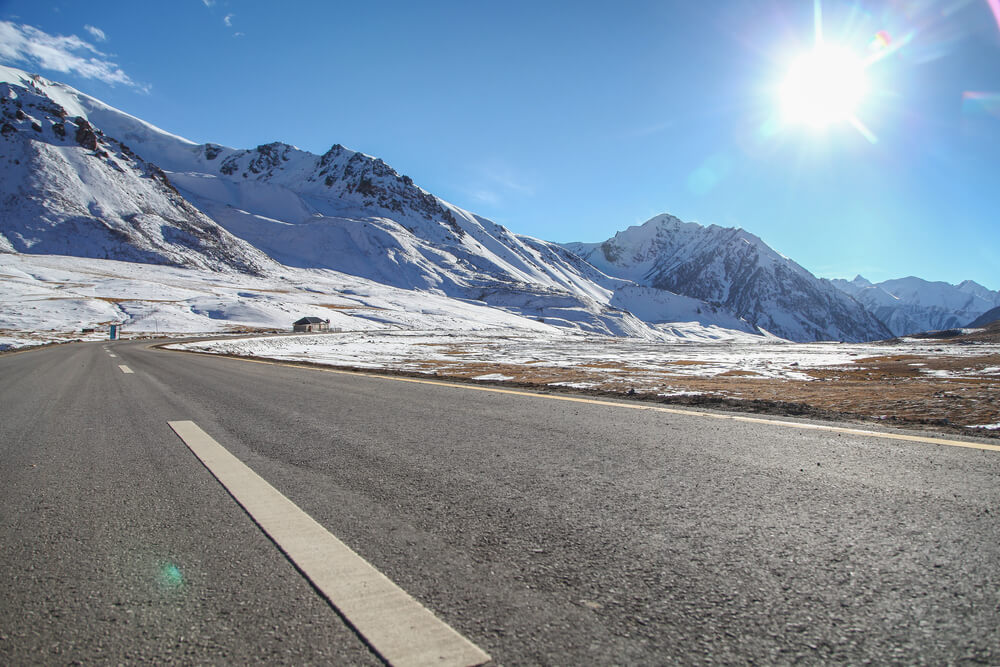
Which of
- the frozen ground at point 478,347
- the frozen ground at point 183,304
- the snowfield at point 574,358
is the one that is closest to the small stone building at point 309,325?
the frozen ground at point 478,347

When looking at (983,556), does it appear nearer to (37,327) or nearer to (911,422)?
(911,422)

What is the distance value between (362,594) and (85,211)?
226 m

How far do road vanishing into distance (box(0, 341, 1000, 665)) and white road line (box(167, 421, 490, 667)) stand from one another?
11 millimetres

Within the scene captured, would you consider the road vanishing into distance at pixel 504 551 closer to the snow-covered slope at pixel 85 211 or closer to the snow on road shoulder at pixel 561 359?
the snow on road shoulder at pixel 561 359

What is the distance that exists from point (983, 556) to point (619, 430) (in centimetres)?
304

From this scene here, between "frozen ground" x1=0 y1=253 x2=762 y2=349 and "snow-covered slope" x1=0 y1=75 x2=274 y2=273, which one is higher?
"snow-covered slope" x1=0 y1=75 x2=274 y2=273

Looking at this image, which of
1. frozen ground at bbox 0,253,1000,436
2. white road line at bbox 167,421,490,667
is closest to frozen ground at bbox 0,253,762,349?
frozen ground at bbox 0,253,1000,436

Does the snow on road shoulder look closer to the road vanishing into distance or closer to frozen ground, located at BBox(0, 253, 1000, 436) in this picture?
frozen ground, located at BBox(0, 253, 1000, 436)

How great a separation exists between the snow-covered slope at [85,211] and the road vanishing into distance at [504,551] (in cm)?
19252

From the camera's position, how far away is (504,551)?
217cm

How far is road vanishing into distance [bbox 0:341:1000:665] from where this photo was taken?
1.53 metres

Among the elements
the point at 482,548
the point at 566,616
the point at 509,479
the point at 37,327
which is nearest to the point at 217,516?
the point at 482,548

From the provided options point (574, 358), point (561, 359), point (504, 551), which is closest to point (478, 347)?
point (574, 358)

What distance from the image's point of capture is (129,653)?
1504 mm
